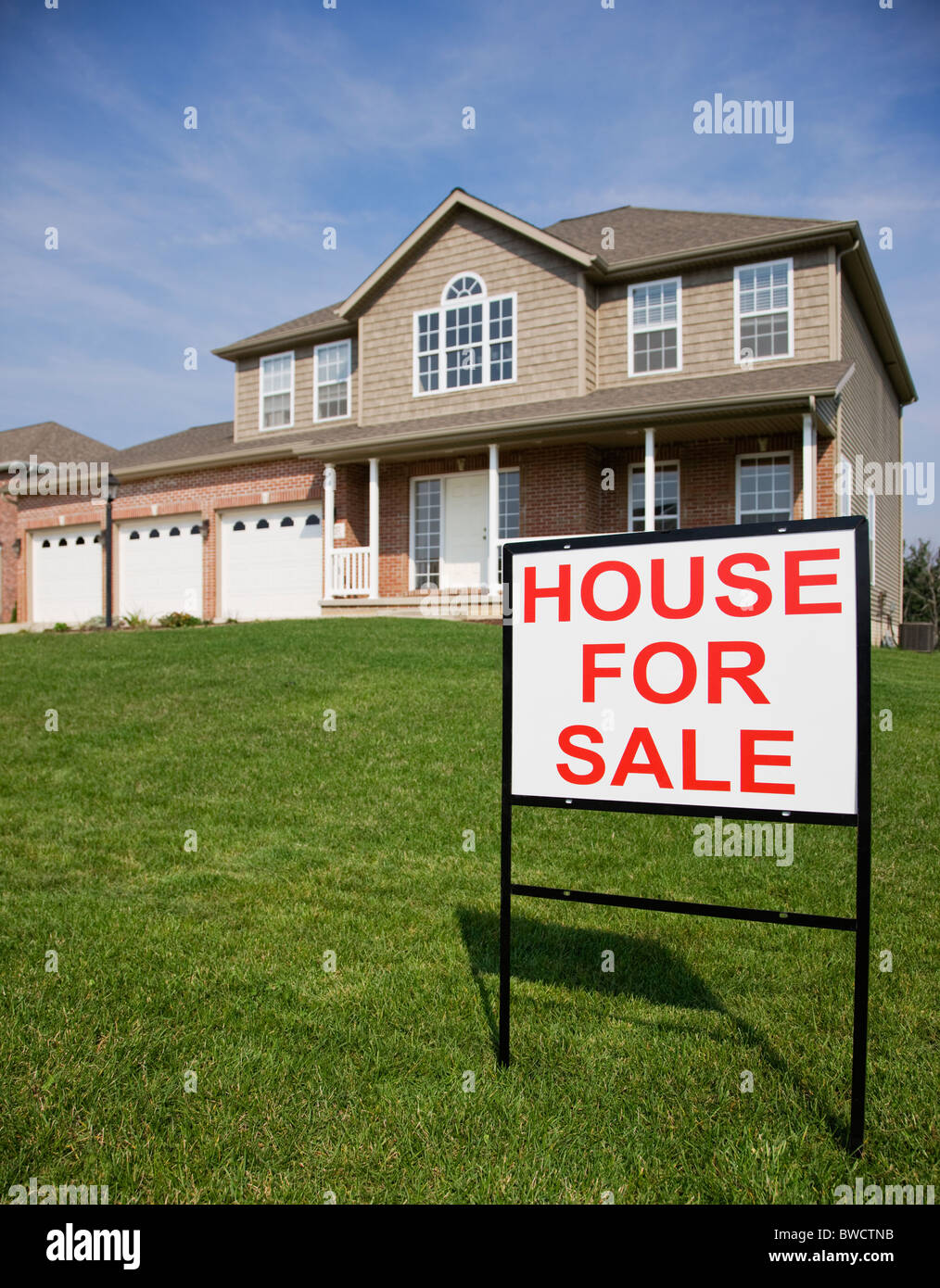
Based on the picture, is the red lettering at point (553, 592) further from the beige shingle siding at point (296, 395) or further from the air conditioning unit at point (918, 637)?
the air conditioning unit at point (918, 637)

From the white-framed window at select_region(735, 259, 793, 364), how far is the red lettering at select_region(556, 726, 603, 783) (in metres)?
14.2

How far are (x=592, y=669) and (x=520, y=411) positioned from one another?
13.9 m

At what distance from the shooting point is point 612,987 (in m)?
3.61

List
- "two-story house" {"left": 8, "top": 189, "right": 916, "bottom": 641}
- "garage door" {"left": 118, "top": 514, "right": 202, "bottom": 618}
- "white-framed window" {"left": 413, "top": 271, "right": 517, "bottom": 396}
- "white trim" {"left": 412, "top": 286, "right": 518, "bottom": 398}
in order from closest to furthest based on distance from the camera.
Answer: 1. "two-story house" {"left": 8, "top": 189, "right": 916, "bottom": 641}
2. "white trim" {"left": 412, "top": 286, "right": 518, "bottom": 398}
3. "white-framed window" {"left": 413, "top": 271, "right": 517, "bottom": 396}
4. "garage door" {"left": 118, "top": 514, "right": 202, "bottom": 618}

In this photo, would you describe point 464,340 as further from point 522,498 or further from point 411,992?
point 411,992

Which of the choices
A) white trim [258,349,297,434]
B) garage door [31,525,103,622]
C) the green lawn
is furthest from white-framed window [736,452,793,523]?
garage door [31,525,103,622]

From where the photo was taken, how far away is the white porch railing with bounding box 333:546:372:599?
17.5 meters

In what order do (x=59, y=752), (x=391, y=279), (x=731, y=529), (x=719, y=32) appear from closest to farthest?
(x=731, y=529) → (x=59, y=752) → (x=719, y=32) → (x=391, y=279)

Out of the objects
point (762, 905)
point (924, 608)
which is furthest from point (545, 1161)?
point (924, 608)

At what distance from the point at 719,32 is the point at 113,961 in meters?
11.3

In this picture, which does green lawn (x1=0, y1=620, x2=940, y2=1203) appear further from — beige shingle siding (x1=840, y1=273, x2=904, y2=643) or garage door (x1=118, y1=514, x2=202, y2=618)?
garage door (x1=118, y1=514, x2=202, y2=618)

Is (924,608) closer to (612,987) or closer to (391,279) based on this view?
(391,279)

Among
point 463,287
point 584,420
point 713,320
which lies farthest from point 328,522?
point 713,320

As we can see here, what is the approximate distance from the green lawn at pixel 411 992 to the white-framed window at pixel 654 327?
429 inches
